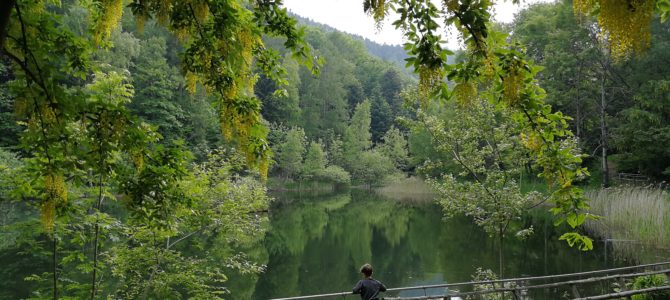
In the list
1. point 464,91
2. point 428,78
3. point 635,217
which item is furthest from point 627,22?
point 635,217

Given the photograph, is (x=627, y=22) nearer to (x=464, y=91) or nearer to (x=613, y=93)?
(x=464, y=91)

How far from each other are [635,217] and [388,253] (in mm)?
8741

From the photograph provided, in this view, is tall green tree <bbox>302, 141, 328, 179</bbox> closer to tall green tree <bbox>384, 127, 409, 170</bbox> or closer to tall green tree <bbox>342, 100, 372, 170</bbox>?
Answer: tall green tree <bbox>342, 100, 372, 170</bbox>

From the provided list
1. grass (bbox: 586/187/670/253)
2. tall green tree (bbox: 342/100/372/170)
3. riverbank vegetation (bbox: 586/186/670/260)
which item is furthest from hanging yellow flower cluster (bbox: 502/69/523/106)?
tall green tree (bbox: 342/100/372/170)

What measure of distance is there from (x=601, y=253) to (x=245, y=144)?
1490cm

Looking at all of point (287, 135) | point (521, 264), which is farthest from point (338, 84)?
point (521, 264)

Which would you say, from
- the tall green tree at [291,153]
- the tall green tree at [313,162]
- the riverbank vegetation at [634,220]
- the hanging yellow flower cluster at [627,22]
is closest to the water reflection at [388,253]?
the riverbank vegetation at [634,220]

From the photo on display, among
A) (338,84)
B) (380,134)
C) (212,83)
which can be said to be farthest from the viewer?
(380,134)

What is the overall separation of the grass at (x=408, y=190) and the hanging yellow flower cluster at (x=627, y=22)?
122 feet

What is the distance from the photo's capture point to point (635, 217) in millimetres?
13945

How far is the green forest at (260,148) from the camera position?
101 inches

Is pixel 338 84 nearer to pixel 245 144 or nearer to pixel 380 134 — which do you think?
pixel 380 134

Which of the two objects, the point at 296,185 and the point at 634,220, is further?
the point at 296,185

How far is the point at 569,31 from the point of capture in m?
25.2
